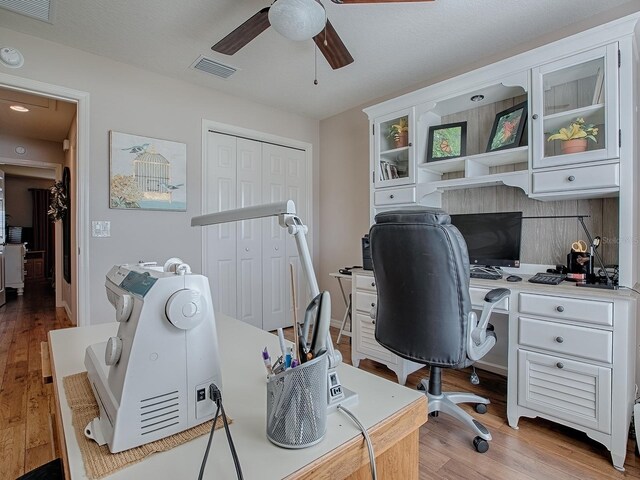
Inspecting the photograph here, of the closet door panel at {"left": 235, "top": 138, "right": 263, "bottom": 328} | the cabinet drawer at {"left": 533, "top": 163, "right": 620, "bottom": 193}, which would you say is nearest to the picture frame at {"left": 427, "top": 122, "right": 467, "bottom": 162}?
the cabinet drawer at {"left": 533, "top": 163, "right": 620, "bottom": 193}

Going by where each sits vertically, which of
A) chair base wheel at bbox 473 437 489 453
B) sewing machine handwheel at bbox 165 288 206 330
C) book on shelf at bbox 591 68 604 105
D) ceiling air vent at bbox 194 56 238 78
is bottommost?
chair base wheel at bbox 473 437 489 453

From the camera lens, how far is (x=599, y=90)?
1855 mm

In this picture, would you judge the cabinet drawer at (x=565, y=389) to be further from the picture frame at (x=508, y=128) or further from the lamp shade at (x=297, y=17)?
the lamp shade at (x=297, y=17)

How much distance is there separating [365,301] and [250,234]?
157 cm

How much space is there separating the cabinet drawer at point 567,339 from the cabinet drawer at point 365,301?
3.25ft

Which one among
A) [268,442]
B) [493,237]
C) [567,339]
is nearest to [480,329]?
[567,339]

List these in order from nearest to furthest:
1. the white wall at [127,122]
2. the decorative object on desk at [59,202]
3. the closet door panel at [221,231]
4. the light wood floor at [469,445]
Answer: the light wood floor at [469,445] → the white wall at [127,122] → the closet door panel at [221,231] → the decorative object on desk at [59,202]

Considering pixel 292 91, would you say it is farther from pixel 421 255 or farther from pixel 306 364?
pixel 306 364

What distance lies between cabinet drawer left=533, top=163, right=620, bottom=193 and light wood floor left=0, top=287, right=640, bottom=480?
4.46ft

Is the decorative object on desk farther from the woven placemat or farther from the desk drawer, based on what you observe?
the woven placemat

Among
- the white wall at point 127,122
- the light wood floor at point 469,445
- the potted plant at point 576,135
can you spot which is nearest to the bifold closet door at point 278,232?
the white wall at point 127,122

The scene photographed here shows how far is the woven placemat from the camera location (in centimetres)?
53

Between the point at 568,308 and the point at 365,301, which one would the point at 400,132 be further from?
the point at 568,308

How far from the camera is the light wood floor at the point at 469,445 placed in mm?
1539
